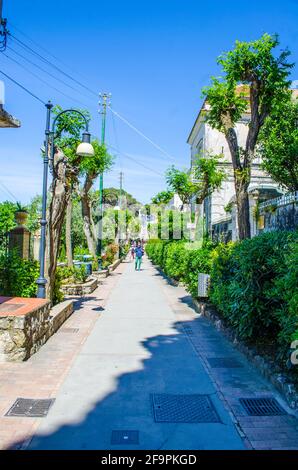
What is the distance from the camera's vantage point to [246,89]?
1154 cm

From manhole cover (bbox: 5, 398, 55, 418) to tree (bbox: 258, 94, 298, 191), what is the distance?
55.1 feet

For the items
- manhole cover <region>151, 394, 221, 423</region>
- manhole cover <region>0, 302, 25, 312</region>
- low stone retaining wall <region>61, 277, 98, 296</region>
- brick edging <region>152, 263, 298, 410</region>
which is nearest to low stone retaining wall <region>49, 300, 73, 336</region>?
manhole cover <region>0, 302, 25, 312</region>

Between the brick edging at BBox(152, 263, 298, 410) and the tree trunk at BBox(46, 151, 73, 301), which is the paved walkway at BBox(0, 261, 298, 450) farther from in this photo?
the tree trunk at BBox(46, 151, 73, 301)

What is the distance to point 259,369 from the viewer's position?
5797mm

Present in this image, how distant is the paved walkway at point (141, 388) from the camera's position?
3760mm

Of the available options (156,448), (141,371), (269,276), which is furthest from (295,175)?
(156,448)

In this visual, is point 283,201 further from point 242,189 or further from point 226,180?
point 226,180

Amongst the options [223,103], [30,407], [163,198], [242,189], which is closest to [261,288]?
[30,407]

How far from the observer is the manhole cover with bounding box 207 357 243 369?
621cm

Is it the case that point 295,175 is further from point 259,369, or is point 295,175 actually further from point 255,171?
point 259,369

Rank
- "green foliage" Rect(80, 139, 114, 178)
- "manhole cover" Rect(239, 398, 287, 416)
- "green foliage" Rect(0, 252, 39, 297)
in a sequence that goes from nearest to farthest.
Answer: "manhole cover" Rect(239, 398, 287, 416) < "green foliage" Rect(0, 252, 39, 297) < "green foliage" Rect(80, 139, 114, 178)

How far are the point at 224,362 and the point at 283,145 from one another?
15.2m

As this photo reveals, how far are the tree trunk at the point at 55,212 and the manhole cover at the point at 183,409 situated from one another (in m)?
5.51

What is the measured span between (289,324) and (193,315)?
6.30 meters
